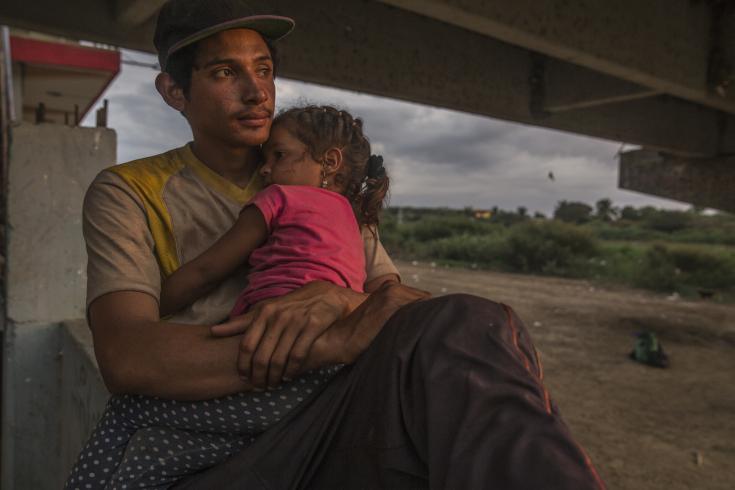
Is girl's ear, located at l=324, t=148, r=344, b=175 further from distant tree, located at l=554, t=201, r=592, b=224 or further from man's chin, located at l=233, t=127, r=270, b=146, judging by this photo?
distant tree, located at l=554, t=201, r=592, b=224

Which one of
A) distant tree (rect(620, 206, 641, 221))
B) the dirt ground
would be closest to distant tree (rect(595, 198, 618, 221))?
distant tree (rect(620, 206, 641, 221))

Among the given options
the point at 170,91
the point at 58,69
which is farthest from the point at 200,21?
the point at 58,69

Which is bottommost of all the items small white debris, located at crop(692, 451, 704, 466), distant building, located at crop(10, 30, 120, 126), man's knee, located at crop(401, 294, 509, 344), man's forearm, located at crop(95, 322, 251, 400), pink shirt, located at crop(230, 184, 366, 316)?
small white debris, located at crop(692, 451, 704, 466)

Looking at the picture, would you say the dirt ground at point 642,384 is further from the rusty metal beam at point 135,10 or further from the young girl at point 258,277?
the rusty metal beam at point 135,10

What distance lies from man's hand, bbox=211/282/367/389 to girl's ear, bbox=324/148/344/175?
0.63 m

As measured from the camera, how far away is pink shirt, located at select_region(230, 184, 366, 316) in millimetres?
1598

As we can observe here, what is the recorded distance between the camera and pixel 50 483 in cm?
410

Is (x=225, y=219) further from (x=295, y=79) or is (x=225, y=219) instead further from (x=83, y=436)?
(x=295, y=79)

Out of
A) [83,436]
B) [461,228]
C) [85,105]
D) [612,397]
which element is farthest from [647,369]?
[461,228]

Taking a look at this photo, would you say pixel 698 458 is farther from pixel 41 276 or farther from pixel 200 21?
pixel 41 276

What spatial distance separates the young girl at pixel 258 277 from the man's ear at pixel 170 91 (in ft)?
1.02

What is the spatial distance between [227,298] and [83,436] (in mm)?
1999

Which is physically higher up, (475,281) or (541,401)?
(541,401)

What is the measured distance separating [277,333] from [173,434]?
0.45 m
